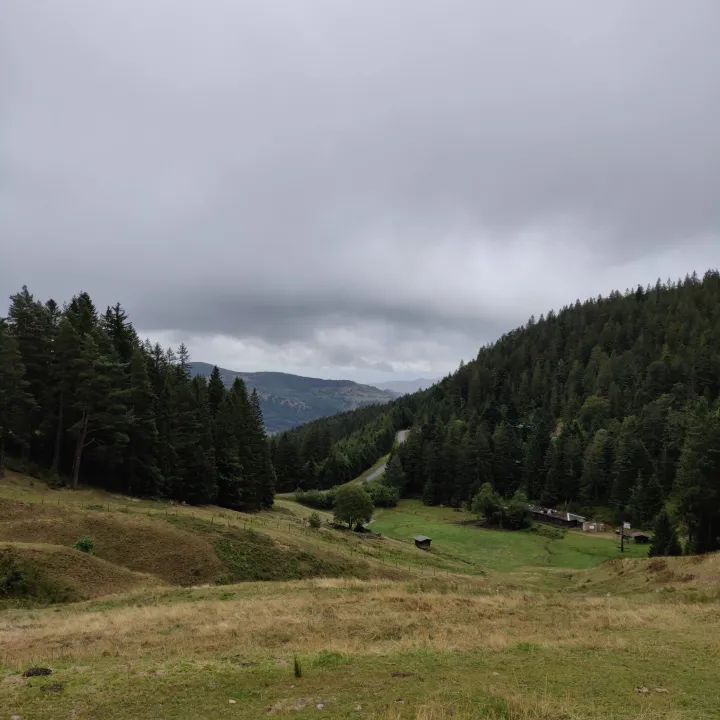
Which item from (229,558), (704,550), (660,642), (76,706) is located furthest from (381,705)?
(704,550)

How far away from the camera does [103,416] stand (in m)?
48.7

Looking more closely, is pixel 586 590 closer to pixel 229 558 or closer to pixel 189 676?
pixel 229 558

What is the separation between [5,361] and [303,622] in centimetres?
3973

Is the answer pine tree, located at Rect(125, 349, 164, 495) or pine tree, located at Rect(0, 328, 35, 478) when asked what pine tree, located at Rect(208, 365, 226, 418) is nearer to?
pine tree, located at Rect(125, 349, 164, 495)

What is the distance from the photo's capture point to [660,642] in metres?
17.7

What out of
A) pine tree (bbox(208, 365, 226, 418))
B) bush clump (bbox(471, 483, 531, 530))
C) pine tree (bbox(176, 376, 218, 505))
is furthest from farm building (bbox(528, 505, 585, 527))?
pine tree (bbox(176, 376, 218, 505))

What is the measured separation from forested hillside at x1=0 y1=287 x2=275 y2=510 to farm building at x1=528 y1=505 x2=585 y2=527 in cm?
7198

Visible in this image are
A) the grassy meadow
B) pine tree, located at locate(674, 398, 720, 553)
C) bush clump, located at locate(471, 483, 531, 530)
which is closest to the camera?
the grassy meadow

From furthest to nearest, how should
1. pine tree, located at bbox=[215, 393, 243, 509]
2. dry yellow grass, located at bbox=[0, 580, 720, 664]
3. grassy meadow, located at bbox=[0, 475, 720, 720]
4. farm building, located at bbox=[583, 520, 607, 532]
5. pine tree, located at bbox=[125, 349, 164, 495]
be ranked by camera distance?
farm building, located at bbox=[583, 520, 607, 532]
pine tree, located at bbox=[215, 393, 243, 509]
pine tree, located at bbox=[125, 349, 164, 495]
dry yellow grass, located at bbox=[0, 580, 720, 664]
grassy meadow, located at bbox=[0, 475, 720, 720]

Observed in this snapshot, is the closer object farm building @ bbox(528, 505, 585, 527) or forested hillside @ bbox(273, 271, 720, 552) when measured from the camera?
farm building @ bbox(528, 505, 585, 527)

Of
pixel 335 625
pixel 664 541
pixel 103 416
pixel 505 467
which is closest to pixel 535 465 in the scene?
pixel 505 467

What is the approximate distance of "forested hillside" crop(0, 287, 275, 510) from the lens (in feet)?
159

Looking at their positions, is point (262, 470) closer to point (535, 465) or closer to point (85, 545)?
point (85, 545)

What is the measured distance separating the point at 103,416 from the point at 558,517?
97.3 meters
